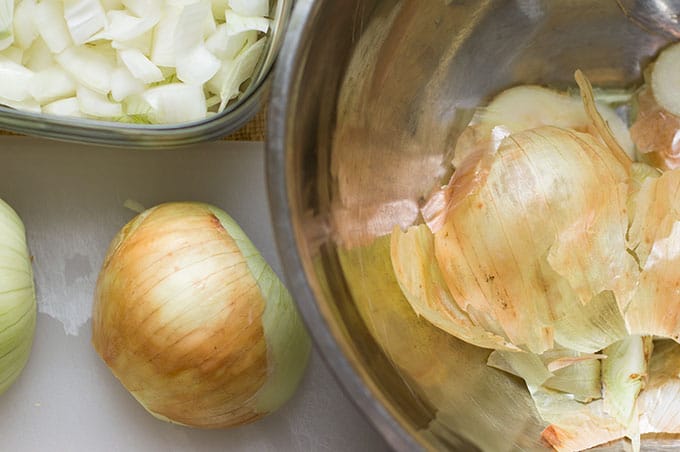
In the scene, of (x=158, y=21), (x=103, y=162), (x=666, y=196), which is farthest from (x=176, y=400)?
(x=666, y=196)

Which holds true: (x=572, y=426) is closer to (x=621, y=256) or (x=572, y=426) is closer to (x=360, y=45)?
(x=621, y=256)

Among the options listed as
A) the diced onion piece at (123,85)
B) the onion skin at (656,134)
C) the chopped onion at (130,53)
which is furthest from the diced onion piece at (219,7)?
the onion skin at (656,134)

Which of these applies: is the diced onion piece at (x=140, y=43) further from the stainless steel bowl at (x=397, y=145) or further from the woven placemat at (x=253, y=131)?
the stainless steel bowl at (x=397, y=145)

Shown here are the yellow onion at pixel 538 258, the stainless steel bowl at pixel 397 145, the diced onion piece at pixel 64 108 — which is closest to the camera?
the stainless steel bowl at pixel 397 145

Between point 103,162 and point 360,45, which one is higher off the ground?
point 360,45

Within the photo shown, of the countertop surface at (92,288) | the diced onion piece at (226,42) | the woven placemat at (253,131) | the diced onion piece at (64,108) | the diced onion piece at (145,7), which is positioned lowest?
the countertop surface at (92,288)

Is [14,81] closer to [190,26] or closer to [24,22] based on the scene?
[24,22]

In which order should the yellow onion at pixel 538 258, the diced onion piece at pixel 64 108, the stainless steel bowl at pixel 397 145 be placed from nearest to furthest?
the stainless steel bowl at pixel 397 145, the yellow onion at pixel 538 258, the diced onion piece at pixel 64 108
